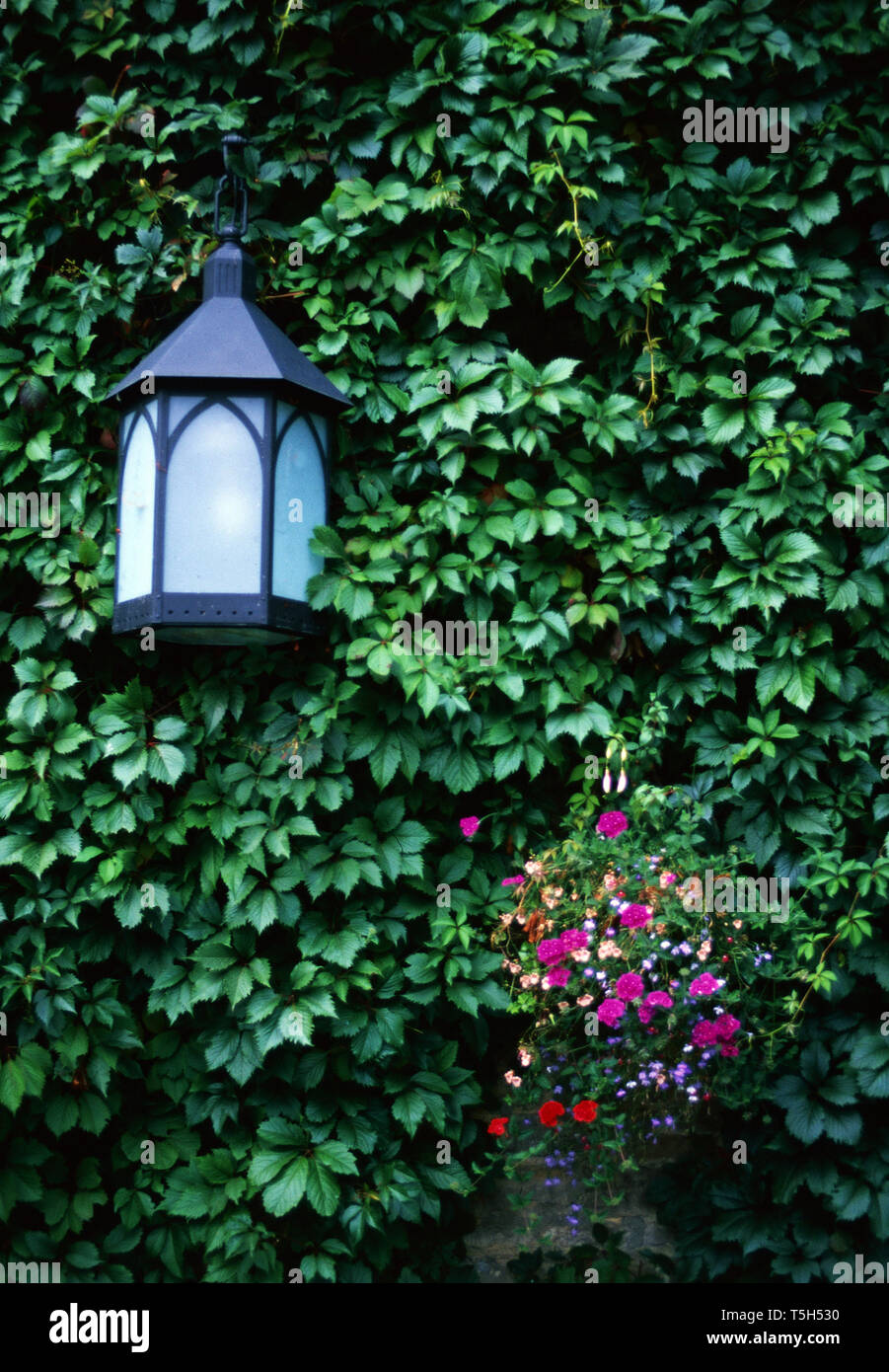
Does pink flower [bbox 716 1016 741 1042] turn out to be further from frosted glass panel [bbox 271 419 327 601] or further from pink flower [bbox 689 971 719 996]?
frosted glass panel [bbox 271 419 327 601]

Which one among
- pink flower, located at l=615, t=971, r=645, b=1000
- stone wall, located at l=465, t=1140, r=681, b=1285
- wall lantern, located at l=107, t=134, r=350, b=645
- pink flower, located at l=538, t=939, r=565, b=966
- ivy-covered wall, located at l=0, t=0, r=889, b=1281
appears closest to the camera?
wall lantern, located at l=107, t=134, r=350, b=645

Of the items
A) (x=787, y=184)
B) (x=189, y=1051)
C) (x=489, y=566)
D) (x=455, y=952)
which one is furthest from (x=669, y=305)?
(x=189, y=1051)

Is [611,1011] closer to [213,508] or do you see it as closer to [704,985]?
[704,985]

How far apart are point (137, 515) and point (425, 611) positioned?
0.85 metres

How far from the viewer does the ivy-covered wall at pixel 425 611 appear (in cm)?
286

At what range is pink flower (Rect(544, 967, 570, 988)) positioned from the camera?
266 cm

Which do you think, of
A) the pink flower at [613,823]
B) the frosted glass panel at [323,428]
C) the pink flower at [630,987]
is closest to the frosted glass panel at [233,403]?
the frosted glass panel at [323,428]

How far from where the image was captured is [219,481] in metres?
2.45

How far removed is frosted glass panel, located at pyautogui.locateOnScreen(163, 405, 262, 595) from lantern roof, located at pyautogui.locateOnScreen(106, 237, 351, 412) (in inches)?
4.0

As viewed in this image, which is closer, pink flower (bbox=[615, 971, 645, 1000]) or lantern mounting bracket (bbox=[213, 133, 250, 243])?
pink flower (bbox=[615, 971, 645, 1000])

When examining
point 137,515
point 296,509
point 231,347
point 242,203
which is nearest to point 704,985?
point 296,509

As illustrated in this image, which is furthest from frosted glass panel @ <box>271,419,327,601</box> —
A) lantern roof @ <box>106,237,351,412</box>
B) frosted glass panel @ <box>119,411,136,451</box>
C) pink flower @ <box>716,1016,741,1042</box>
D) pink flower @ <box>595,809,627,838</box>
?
pink flower @ <box>716,1016,741,1042</box>

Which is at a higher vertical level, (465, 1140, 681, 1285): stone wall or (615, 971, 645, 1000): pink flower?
(615, 971, 645, 1000): pink flower

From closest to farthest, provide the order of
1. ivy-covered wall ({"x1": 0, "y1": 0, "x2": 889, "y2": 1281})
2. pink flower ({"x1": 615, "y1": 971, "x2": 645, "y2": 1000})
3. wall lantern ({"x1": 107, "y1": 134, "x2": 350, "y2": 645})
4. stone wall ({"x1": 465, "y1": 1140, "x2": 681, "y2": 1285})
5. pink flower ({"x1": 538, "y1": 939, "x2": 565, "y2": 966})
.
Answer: wall lantern ({"x1": 107, "y1": 134, "x2": 350, "y2": 645}) < pink flower ({"x1": 615, "y1": 971, "x2": 645, "y2": 1000}) < pink flower ({"x1": 538, "y1": 939, "x2": 565, "y2": 966}) < ivy-covered wall ({"x1": 0, "y1": 0, "x2": 889, "y2": 1281}) < stone wall ({"x1": 465, "y1": 1140, "x2": 681, "y2": 1285})
